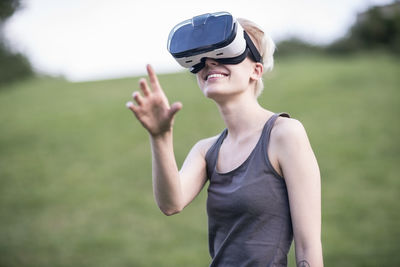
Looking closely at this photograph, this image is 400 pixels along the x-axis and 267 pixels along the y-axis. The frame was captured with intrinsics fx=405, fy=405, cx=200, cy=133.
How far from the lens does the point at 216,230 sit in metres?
2.19

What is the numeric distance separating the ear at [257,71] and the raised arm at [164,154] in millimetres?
554

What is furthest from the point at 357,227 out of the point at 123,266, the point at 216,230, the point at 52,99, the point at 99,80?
the point at 99,80

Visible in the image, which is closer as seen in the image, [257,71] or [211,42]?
[211,42]

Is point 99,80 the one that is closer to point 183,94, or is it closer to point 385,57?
point 183,94

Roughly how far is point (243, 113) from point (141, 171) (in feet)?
30.0

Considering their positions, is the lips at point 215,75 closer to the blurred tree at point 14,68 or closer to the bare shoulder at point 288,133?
the bare shoulder at point 288,133

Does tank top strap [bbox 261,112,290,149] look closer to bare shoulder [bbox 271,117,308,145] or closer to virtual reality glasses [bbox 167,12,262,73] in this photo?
bare shoulder [bbox 271,117,308,145]

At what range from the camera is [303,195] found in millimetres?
1934

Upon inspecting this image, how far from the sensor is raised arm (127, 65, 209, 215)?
1694mm

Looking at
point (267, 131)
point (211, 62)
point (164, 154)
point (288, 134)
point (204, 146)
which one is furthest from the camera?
point (204, 146)

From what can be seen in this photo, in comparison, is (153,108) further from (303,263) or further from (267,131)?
(303,263)

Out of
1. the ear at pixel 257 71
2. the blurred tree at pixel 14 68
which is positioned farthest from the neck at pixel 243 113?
the blurred tree at pixel 14 68

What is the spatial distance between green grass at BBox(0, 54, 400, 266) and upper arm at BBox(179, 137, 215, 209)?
493 cm

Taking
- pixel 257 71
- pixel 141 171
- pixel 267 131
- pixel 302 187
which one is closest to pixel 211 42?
pixel 257 71
